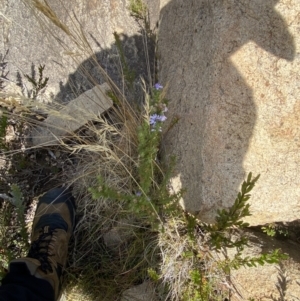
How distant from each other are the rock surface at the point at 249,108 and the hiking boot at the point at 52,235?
1.13 meters

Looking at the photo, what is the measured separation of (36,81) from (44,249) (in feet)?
4.53

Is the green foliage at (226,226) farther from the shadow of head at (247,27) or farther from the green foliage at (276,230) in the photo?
the shadow of head at (247,27)

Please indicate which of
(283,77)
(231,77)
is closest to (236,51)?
(231,77)

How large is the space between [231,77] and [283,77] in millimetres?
283

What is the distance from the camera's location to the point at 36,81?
2.95 meters

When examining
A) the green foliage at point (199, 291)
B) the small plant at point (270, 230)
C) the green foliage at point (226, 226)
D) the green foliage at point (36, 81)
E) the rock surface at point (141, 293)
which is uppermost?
the green foliage at point (36, 81)

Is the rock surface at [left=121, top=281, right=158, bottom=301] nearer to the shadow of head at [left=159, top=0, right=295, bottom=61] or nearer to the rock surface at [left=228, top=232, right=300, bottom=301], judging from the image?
the rock surface at [left=228, top=232, right=300, bottom=301]

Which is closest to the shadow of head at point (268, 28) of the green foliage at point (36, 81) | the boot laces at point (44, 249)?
the green foliage at point (36, 81)

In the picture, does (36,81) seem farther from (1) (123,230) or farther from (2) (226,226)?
(2) (226,226)

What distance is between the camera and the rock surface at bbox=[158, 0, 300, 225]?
76.6 inches

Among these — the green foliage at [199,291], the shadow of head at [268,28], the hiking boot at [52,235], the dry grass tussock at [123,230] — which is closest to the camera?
the shadow of head at [268,28]

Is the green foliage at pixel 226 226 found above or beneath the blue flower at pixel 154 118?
beneath

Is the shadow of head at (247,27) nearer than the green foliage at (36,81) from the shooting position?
Yes

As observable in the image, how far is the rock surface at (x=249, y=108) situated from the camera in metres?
1.95
